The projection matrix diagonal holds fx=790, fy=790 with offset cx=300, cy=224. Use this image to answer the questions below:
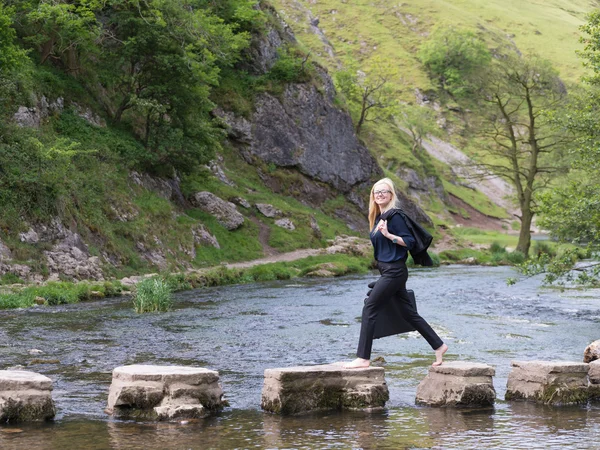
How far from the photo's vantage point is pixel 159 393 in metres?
→ 9.80

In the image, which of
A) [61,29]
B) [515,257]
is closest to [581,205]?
[61,29]

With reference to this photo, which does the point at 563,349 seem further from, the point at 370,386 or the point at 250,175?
the point at 250,175

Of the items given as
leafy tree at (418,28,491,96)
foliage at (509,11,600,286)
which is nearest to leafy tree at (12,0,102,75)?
foliage at (509,11,600,286)

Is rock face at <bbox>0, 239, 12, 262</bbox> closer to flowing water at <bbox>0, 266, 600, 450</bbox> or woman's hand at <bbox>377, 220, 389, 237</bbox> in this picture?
flowing water at <bbox>0, 266, 600, 450</bbox>

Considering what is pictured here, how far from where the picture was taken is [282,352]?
16.1 meters

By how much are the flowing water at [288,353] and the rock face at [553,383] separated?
0.86ft

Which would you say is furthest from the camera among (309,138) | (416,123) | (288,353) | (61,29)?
(416,123)

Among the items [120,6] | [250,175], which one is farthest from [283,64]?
[120,6]

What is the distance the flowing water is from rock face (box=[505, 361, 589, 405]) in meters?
0.26

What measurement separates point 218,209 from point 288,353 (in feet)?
111

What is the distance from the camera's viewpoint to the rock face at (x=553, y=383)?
1098cm

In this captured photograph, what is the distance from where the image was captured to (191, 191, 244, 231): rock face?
48594 millimetres

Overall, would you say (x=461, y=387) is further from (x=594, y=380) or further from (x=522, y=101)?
(x=522, y=101)

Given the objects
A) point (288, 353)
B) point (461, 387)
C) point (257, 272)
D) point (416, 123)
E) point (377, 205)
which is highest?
point (416, 123)
